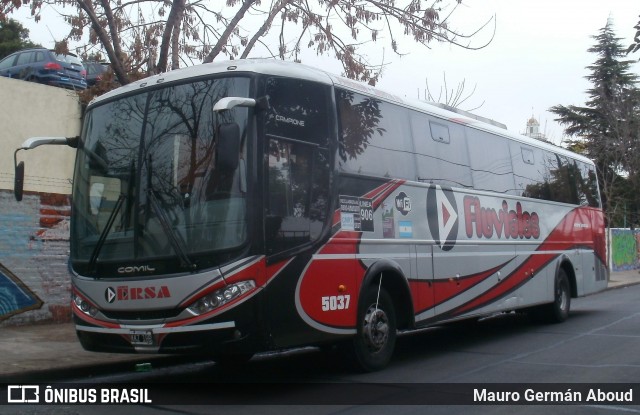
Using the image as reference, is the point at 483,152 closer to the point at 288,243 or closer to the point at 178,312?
the point at 288,243

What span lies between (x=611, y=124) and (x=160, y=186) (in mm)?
32781

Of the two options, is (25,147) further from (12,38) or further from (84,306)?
(12,38)

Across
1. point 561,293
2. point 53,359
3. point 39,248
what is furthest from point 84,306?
point 561,293

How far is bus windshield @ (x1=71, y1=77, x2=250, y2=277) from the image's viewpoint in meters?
7.52

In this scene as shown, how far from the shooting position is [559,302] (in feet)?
49.3

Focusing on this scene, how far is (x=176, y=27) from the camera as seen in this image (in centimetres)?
1405

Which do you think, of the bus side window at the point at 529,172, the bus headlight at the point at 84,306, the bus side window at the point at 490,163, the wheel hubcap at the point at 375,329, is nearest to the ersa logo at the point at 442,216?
the bus side window at the point at 490,163

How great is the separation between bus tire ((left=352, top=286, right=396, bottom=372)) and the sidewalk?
2.81 metres

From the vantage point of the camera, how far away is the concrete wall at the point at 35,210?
517 inches

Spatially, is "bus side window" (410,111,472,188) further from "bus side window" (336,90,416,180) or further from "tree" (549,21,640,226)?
"tree" (549,21,640,226)

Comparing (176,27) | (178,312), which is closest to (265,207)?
(178,312)

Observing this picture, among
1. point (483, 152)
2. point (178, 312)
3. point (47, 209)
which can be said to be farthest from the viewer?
point (47, 209)

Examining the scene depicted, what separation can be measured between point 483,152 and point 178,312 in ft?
22.0

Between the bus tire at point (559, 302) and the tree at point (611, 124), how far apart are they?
54.5ft
